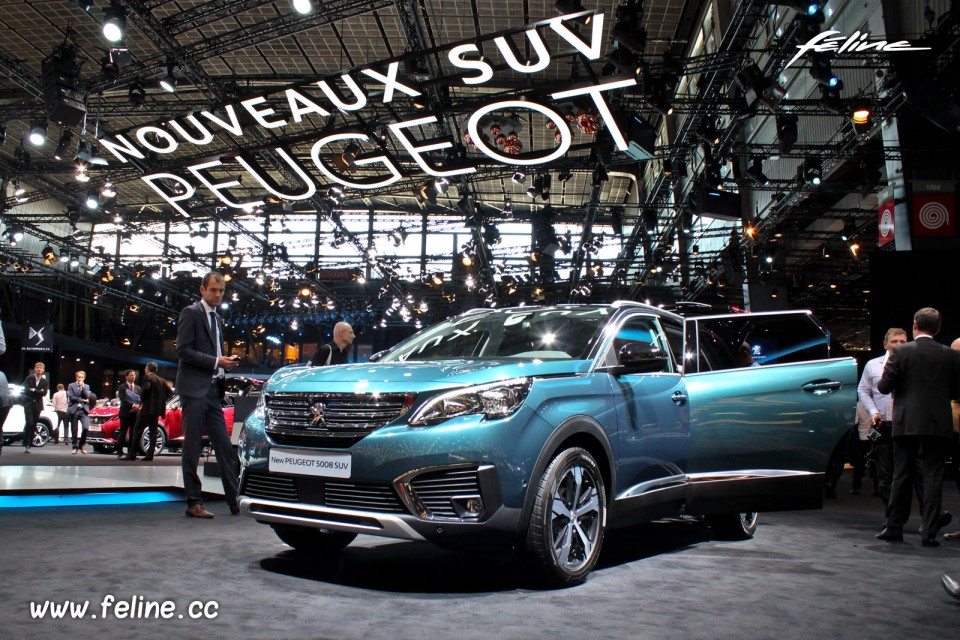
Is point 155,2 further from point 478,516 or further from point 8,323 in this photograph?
point 8,323

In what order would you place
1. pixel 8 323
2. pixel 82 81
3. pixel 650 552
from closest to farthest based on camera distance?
1. pixel 650 552
2. pixel 82 81
3. pixel 8 323

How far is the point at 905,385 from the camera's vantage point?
238 inches

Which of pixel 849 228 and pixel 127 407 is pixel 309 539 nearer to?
pixel 127 407

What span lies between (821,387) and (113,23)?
1208 centimetres

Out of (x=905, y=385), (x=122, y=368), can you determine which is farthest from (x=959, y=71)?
(x=122, y=368)

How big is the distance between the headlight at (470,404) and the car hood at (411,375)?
0.15 feet

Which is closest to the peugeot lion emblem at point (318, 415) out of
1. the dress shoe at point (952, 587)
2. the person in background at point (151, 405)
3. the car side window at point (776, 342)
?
the car side window at point (776, 342)

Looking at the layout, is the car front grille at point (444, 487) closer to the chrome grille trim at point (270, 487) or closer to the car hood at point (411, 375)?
the car hood at point (411, 375)

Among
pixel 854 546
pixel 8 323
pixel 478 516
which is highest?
pixel 8 323

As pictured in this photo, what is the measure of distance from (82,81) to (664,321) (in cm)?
1423

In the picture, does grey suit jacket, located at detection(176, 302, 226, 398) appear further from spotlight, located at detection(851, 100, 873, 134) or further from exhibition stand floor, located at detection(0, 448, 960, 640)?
spotlight, located at detection(851, 100, 873, 134)

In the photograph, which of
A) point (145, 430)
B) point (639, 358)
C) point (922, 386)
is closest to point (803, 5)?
point (922, 386)

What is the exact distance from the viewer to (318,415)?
3826mm

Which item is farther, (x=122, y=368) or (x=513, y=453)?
(x=122, y=368)
